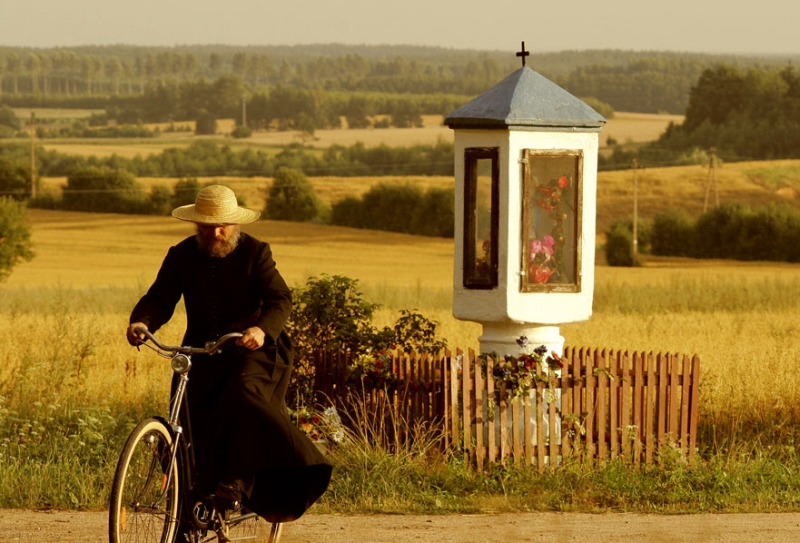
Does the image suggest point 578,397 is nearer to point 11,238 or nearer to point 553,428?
point 553,428

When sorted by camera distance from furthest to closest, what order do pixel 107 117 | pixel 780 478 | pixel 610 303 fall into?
pixel 107 117, pixel 610 303, pixel 780 478

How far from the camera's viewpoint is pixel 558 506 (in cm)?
902

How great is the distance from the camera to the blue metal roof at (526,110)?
10.4 m

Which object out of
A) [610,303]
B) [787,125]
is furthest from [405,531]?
[787,125]

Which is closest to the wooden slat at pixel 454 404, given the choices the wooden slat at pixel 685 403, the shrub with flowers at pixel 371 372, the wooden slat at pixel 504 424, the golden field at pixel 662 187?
the wooden slat at pixel 504 424

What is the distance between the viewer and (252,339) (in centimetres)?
653

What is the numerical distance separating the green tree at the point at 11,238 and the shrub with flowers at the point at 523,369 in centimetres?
3763

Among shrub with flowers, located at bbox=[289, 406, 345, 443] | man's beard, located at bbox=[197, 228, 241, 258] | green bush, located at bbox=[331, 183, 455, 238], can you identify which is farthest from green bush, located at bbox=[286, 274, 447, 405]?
green bush, located at bbox=[331, 183, 455, 238]

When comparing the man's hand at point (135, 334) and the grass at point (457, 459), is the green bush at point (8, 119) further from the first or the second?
the man's hand at point (135, 334)

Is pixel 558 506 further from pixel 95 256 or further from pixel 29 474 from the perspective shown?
pixel 95 256

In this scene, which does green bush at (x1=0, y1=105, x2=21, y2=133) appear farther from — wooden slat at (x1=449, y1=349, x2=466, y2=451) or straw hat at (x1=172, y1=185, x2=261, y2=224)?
straw hat at (x1=172, y1=185, x2=261, y2=224)

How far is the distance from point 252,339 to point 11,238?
4187 cm

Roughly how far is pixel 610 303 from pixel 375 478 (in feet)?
75.0

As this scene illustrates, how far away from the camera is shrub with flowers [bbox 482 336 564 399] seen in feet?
33.1
